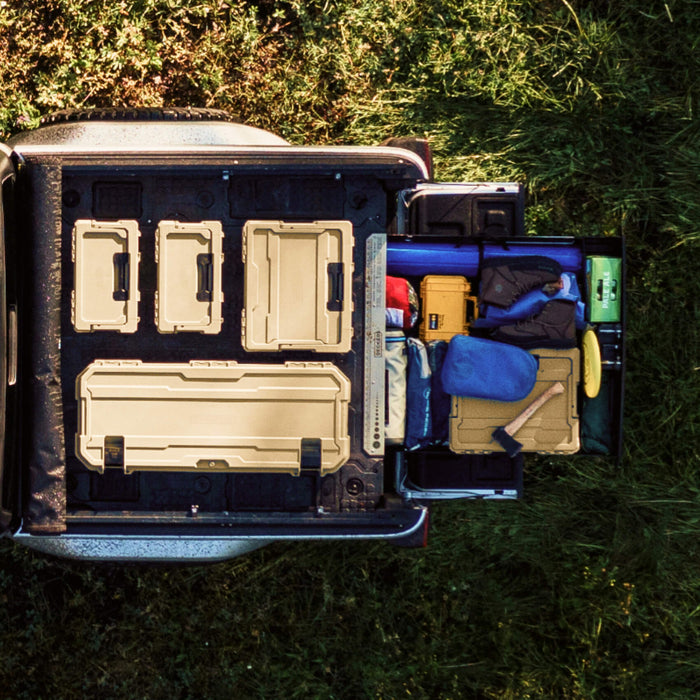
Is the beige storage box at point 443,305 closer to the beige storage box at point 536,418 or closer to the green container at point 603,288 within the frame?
the beige storage box at point 536,418

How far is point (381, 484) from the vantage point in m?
3.53

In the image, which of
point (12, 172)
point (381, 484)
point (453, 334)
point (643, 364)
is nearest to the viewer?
point (12, 172)

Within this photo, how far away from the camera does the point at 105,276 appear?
3404 millimetres

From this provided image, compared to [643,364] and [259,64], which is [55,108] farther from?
[643,364]

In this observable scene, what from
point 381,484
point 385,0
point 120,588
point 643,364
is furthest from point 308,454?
point 385,0

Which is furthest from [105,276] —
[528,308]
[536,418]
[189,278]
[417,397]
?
[536,418]

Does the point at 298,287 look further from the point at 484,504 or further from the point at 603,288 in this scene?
the point at 484,504

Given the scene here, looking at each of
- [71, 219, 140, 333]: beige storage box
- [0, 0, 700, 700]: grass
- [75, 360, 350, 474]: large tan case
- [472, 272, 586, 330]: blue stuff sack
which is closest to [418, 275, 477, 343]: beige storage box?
[472, 272, 586, 330]: blue stuff sack

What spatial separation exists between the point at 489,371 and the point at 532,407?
319mm

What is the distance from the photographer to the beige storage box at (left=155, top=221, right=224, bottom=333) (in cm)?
339

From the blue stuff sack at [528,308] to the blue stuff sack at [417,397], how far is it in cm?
41

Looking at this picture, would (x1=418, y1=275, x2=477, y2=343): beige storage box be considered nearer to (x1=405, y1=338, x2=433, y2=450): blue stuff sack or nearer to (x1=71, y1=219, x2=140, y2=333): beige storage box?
(x1=405, y1=338, x2=433, y2=450): blue stuff sack

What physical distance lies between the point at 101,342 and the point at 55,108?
2.14 meters

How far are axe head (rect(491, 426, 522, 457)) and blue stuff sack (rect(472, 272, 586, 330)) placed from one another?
60 centimetres
